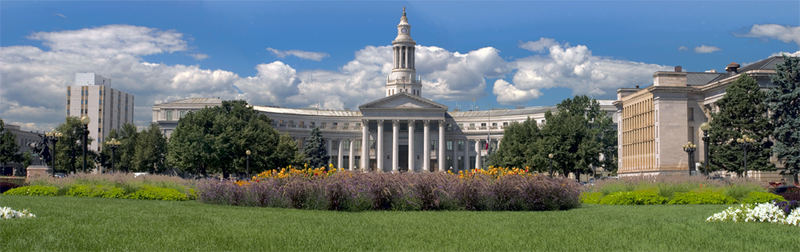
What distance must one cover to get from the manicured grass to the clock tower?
139159 mm

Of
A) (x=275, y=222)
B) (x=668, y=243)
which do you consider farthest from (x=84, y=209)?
(x=668, y=243)

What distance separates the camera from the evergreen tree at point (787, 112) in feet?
181

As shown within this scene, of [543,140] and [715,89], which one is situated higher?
[715,89]

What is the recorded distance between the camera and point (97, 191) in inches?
1166

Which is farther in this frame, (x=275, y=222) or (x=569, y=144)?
(x=569, y=144)

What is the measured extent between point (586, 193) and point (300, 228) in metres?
20.1

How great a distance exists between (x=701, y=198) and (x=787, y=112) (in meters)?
34.4

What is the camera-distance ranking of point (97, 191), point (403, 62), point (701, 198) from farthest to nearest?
point (403, 62)
point (97, 191)
point (701, 198)

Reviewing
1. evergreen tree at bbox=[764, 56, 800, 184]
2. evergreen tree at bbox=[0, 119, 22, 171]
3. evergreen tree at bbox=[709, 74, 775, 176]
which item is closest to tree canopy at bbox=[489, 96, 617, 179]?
evergreen tree at bbox=[709, 74, 775, 176]

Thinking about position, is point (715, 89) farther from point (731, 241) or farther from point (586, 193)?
point (731, 241)

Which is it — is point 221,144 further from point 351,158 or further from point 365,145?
point 351,158

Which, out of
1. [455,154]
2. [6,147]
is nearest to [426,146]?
[455,154]

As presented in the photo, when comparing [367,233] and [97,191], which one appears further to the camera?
[97,191]

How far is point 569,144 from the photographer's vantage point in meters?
75.3
